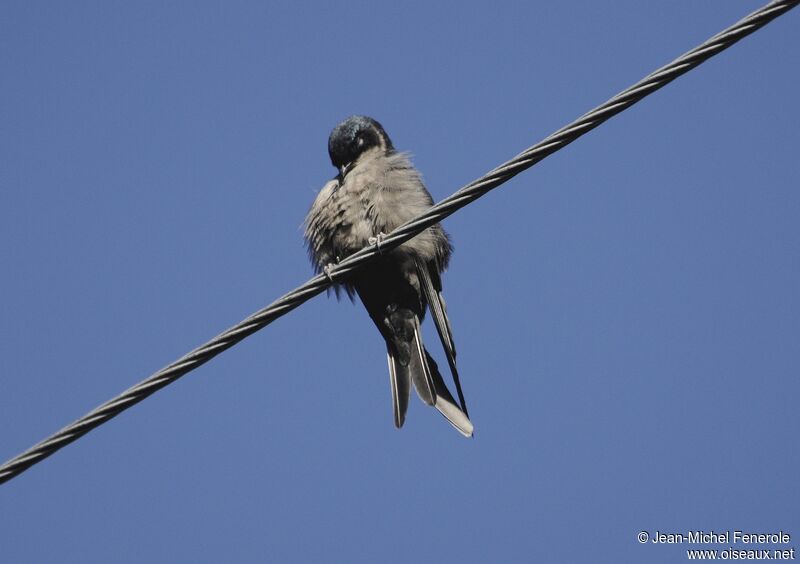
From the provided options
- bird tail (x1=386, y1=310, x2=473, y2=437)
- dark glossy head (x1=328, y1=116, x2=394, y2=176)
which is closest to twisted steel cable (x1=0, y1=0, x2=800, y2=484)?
bird tail (x1=386, y1=310, x2=473, y2=437)

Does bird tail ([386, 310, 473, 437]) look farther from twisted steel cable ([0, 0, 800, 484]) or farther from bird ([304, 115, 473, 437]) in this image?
twisted steel cable ([0, 0, 800, 484])

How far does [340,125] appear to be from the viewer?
6789 millimetres

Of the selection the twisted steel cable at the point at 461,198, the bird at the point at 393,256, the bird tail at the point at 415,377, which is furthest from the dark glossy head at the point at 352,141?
the twisted steel cable at the point at 461,198

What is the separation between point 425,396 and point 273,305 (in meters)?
2.52

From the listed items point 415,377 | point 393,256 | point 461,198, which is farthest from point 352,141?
point 461,198

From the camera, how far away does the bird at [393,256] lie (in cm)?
588

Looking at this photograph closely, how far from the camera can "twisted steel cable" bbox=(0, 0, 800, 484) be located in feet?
10.2

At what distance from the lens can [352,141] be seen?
6.62m

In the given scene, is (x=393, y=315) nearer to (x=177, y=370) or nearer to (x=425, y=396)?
(x=425, y=396)

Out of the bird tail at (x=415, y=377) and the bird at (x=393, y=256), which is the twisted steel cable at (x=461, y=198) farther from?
the bird tail at (x=415, y=377)

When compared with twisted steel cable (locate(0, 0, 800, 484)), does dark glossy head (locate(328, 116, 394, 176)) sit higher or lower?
higher

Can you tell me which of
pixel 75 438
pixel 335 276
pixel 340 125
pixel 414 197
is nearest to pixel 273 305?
pixel 335 276

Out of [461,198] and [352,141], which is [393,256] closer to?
[352,141]

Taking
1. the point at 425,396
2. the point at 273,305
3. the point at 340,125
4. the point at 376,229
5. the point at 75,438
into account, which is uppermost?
the point at 340,125
